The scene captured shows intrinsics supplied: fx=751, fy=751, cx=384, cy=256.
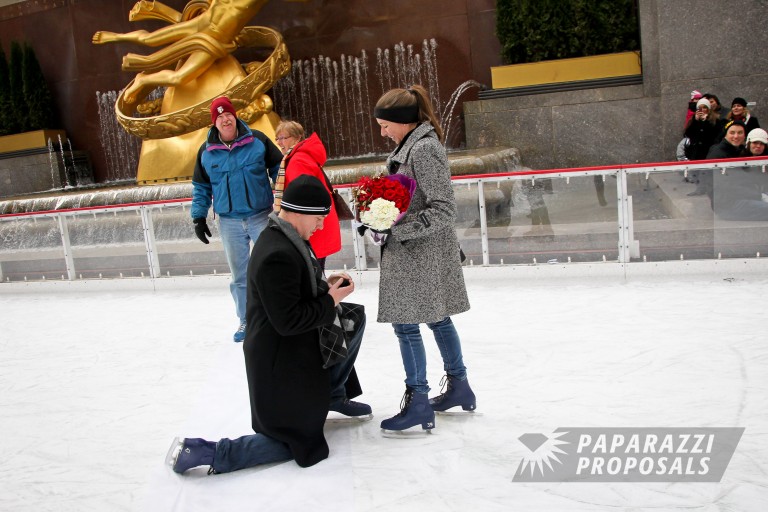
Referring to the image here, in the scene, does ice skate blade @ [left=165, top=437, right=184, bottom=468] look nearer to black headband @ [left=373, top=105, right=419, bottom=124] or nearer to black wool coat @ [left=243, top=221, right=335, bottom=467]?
black wool coat @ [left=243, top=221, right=335, bottom=467]

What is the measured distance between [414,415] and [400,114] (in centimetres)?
123

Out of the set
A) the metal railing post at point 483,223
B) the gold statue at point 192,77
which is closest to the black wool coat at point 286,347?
the metal railing post at point 483,223

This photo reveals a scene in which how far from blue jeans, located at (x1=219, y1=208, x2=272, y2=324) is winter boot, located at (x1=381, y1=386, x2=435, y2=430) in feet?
6.49

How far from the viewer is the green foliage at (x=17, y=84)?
13414 mm

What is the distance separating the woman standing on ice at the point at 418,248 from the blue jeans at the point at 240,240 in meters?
1.84

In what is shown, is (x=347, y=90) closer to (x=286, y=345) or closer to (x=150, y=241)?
(x=150, y=241)

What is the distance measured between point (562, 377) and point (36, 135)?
12.3 m

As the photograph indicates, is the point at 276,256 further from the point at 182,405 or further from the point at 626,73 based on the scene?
the point at 626,73

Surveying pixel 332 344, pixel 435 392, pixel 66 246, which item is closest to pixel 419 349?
pixel 332 344

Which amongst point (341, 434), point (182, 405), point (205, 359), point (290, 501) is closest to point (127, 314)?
point (205, 359)

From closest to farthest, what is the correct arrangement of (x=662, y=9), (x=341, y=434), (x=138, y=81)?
(x=341, y=434)
(x=662, y=9)
(x=138, y=81)

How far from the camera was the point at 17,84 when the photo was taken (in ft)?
44.0

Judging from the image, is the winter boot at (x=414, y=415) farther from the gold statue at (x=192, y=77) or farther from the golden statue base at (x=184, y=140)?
the golden statue base at (x=184, y=140)

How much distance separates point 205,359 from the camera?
181 inches
